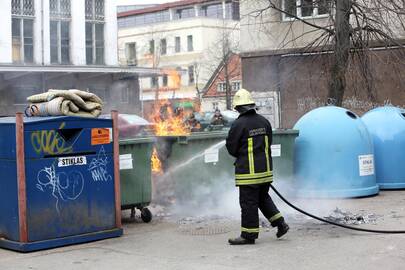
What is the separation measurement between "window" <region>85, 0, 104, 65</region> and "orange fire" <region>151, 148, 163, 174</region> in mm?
27494

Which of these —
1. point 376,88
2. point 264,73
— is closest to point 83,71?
point 264,73

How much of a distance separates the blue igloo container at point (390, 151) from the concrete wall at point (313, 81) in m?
4.61

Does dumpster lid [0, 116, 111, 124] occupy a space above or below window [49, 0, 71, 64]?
below

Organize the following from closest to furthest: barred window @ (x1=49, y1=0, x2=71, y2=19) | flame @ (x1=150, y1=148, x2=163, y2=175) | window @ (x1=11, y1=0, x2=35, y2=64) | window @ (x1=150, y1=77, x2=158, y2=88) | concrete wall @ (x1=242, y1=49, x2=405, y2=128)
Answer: flame @ (x1=150, y1=148, x2=163, y2=175) → concrete wall @ (x1=242, y1=49, x2=405, y2=128) → window @ (x1=11, y1=0, x2=35, y2=64) → barred window @ (x1=49, y1=0, x2=71, y2=19) → window @ (x1=150, y1=77, x2=158, y2=88)

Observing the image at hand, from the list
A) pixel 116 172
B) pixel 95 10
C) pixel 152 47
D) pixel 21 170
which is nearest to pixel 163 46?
pixel 152 47

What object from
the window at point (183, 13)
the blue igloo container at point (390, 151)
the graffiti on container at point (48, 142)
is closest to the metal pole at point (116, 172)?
the graffiti on container at point (48, 142)

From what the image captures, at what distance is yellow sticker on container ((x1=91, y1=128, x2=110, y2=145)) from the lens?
662 centimetres

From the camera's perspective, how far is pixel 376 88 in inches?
695

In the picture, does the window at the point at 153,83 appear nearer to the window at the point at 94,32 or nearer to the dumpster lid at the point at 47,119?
the window at the point at 94,32

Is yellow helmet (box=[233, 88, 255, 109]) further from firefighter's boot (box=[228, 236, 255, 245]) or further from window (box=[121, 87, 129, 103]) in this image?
window (box=[121, 87, 129, 103])

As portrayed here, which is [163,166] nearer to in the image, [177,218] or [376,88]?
[177,218]

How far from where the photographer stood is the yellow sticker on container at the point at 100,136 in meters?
6.62

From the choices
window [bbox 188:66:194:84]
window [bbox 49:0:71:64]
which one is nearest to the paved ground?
window [bbox 49:0:71:64]

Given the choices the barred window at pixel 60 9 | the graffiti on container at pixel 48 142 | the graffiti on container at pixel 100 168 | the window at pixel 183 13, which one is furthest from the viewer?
the window at pixel 183 13
